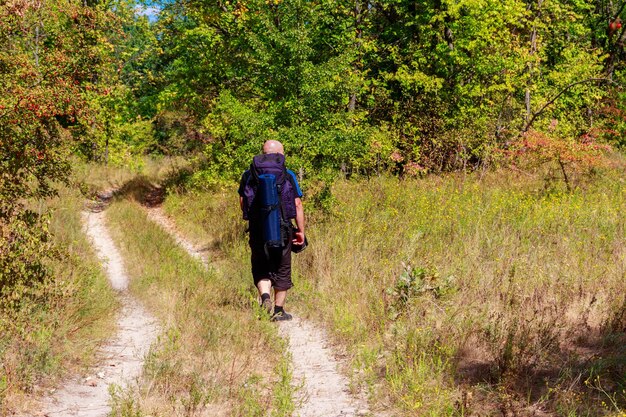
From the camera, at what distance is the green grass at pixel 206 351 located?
446 centimetres

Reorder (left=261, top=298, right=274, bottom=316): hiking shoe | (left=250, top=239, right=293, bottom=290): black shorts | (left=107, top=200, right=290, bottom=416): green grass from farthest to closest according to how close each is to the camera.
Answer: (left=250, top=239, right=293, bottom=290): black shorts → (left=261, top=298, right=274, bottom=316): hiking shoe → (left=107, top=200, right=290, bottom=416): green grass

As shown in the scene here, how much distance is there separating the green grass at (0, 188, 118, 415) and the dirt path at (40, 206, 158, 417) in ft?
0.44

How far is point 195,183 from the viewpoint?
704 inches

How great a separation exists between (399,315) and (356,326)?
0.48m

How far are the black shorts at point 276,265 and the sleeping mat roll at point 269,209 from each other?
34 cm

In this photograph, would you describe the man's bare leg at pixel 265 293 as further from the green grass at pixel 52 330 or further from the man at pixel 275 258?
the green grass at pixel 52 330

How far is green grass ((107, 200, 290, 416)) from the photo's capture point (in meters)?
4.46

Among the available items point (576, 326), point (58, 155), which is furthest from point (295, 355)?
point (58, 155)

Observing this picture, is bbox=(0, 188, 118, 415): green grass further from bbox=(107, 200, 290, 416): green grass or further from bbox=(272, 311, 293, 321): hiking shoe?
bbox=(272, 311, 293, 321): hiking shoe

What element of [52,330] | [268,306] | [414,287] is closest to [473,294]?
[414,287]

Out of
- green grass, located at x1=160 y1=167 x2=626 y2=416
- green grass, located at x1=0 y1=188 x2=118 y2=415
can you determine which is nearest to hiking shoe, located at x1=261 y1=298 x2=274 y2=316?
green grass, located at x1=160 y1=167 x2=626 y2=416

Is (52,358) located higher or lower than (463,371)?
higher

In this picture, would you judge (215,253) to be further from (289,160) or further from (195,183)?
(195,183)

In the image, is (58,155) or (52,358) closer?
(52,358)
